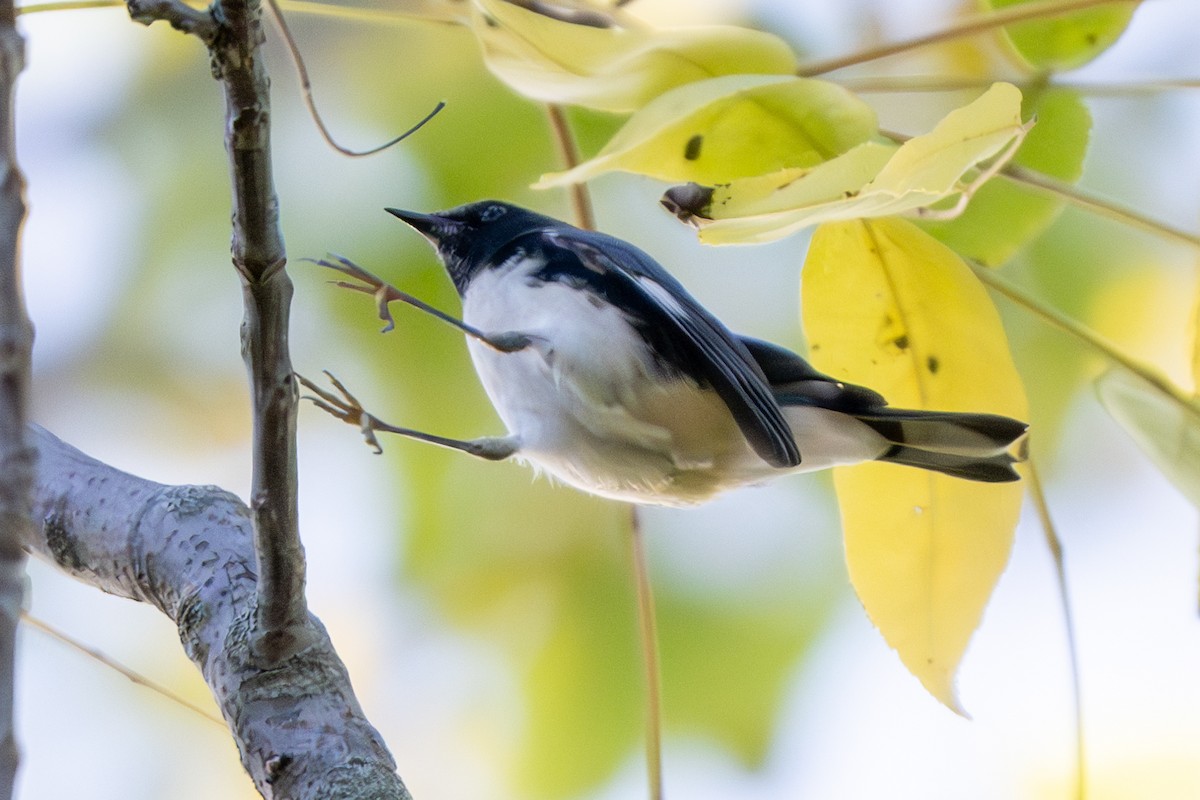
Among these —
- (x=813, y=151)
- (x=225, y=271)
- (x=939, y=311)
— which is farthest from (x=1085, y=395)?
(x=225, y=271)

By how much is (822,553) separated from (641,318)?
60 cm

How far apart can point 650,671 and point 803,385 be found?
0.22 m

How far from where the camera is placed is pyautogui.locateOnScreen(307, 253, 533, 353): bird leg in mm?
681

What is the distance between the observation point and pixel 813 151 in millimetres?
592

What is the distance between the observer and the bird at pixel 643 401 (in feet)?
2.33

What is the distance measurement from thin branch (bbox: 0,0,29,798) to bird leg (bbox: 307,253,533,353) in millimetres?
342

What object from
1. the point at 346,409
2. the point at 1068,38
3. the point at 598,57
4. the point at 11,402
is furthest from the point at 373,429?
the point at 1068,38

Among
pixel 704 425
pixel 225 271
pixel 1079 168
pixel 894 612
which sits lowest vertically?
pixel 894 612

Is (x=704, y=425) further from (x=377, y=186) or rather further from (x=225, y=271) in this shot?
(x=225, y=271)

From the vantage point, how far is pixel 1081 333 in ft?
2.27

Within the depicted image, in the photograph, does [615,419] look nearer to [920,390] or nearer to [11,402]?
[920,390]

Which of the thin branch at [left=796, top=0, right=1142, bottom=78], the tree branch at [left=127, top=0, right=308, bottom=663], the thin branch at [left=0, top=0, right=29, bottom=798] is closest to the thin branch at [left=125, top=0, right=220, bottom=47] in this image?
the tree branch at [left=127, top=0, right=308, bottom=663]

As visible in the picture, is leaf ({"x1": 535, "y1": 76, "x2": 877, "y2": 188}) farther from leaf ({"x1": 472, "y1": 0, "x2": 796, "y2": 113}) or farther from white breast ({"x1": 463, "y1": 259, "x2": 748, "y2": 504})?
white breast ({"x1": 463, "y1": 259, "x2": 748, "y2": 504})

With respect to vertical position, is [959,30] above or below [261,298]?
above
